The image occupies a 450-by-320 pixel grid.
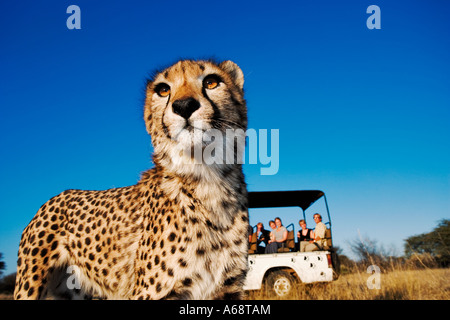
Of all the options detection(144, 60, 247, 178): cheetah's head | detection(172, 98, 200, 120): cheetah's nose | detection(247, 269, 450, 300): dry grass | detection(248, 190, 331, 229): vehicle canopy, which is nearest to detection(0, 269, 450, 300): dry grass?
detection(247, 269, 450, 300): dry grass

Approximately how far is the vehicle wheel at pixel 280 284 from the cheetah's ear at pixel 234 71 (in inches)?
231

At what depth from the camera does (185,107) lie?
2088 millimetres

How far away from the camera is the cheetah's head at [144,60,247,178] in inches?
84.1

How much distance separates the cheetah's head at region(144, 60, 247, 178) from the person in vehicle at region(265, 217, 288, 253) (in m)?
5.72

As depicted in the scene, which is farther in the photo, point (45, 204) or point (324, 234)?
point (324, 234)

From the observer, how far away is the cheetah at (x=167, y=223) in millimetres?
2143

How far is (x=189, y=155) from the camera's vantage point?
226cm

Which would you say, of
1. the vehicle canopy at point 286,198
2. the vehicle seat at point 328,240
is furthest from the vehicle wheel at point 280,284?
the vehicle canopy at point 286,198

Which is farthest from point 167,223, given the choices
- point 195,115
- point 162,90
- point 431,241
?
point 431,241

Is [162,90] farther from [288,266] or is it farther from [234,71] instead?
[288,266]

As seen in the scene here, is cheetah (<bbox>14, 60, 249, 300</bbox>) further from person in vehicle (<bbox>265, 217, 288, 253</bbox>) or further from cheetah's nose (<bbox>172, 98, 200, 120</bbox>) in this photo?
person in vehicle (<bbox>265, 217, 288, 253</bbox>)
